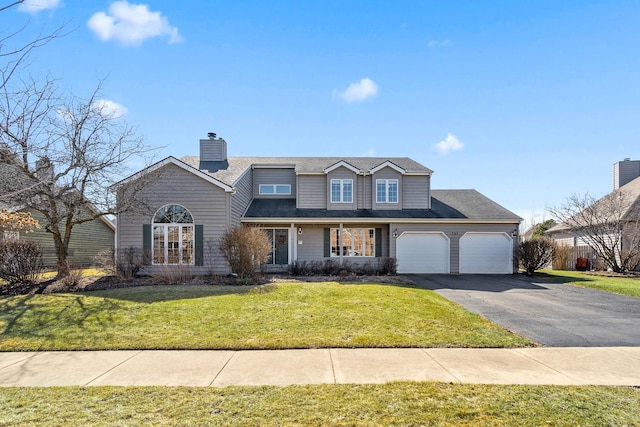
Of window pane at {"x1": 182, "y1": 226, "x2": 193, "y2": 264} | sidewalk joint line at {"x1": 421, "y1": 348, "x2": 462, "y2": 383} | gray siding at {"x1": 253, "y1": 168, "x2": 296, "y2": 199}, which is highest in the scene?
gray siding at {"x1": 253, "y1": 168, "x2": 296, "y2": 199}

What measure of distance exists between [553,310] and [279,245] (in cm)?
1280

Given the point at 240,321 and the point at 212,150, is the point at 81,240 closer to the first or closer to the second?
the point at 212,150

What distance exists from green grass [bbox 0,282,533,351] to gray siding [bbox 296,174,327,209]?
9404 millimetres

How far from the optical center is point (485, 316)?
9.02 m

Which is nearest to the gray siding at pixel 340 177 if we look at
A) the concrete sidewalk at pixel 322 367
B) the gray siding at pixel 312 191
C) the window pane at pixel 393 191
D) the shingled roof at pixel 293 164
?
the gray siding at pixel 312 191

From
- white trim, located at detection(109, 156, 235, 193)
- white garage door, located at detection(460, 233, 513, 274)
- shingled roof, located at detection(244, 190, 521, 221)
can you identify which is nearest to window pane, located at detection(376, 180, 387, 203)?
shingled roof, located at detection(244, 190, 521, 221)

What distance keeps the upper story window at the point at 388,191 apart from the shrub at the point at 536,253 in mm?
7161

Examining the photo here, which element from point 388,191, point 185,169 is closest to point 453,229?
point 388,191

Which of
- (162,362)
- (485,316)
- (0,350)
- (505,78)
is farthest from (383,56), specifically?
(0,350)

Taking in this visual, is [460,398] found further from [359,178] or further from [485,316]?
[359,178]

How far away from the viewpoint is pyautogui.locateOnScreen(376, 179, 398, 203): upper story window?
20.3m

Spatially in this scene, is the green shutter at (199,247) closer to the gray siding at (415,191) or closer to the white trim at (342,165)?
the white trim at (342,165)

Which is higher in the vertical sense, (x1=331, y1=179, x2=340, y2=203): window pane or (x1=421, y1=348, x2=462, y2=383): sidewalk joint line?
(x1=331, y1=179, x2=340, y2=203): window pane

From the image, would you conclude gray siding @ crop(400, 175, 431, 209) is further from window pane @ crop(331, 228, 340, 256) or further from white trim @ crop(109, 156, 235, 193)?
white trim @ crop(109, 156, 235, 193)
